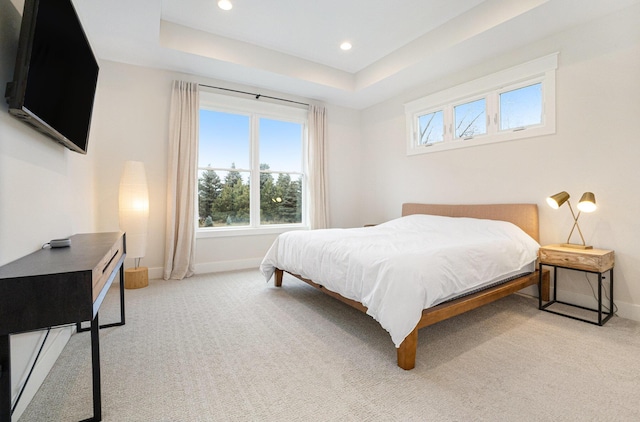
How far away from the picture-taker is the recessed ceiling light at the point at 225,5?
9.92 ft

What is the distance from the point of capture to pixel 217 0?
3004mm

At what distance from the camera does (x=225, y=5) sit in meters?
3.08

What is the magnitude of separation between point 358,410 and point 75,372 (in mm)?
1674

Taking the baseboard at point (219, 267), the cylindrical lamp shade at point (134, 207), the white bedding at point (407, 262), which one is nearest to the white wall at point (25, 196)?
the cylindrical lamp shade at point (134, 207)

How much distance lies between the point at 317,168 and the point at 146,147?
8.12 feet

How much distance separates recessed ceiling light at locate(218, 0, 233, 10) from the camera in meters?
3.02

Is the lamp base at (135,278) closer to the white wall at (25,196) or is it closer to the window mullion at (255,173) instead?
the white wall at (25,196)

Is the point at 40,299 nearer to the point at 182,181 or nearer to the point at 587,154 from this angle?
the point at 182,181

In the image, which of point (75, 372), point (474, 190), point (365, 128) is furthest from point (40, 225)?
point (365, 128)

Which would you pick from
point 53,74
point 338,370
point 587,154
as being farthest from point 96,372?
point 587,154

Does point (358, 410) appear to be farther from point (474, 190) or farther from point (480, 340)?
point (474, 190)

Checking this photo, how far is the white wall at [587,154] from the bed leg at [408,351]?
219cm

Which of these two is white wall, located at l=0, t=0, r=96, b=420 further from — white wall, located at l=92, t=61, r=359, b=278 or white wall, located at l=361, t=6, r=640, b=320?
white wall, located at l=361, t=6, r=640, b=320

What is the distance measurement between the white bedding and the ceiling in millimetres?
1952
